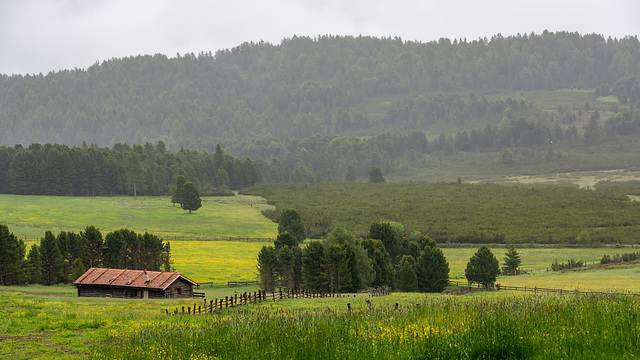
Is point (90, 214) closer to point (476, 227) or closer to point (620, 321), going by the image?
point (476, 227)

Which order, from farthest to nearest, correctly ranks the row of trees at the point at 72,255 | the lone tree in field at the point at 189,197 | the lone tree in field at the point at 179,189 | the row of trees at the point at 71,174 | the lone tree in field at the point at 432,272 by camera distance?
the row of trees at the point at 71,174 < the lone tree in field at the point at 179,189 < the lone tree in field at the point at 189,197 < the lone tree in field at the point at 432,272 < the row of trees at the point at 72,255

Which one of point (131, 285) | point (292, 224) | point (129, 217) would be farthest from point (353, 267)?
point (129, 217)

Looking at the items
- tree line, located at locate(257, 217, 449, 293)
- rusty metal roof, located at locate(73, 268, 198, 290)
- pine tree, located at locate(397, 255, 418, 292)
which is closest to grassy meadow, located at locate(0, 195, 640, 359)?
rusty metal roof, located at locate(73, 268, 198, 290)

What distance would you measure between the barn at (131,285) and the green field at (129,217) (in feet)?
182

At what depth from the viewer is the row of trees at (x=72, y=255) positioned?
66625 millimetres

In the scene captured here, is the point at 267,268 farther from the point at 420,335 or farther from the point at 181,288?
the point at 420,335

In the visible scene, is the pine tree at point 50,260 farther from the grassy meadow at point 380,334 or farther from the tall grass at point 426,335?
the tall grass at point 426,335

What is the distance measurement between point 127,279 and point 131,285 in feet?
5.74

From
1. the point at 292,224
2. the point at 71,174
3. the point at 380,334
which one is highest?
the point at 71,174

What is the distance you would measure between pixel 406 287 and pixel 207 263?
34.8 meters

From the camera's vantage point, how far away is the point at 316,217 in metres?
158

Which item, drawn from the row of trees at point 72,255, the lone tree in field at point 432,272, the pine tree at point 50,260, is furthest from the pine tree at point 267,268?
the pine tree at point 50,260

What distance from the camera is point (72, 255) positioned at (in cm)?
7638

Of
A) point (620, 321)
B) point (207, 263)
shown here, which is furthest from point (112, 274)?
point (620, 321)
